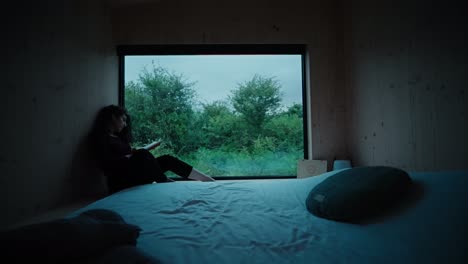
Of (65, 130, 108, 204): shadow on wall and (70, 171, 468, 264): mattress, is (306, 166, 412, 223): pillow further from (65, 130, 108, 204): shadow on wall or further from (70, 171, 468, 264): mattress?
(65, 130, 108, 204): shadow on wall

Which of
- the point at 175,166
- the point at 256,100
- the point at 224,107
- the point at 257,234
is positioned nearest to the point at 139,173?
the point at 175,166

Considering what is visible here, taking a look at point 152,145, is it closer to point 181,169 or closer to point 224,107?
point 181,169

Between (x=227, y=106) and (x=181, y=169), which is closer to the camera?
(x=181, y=169)

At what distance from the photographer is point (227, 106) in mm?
2799

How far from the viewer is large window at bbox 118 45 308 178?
109 inches

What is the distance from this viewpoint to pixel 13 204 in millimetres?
1428

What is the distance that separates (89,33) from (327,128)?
8.39ft

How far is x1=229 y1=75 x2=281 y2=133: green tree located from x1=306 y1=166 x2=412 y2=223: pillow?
5.71 feet

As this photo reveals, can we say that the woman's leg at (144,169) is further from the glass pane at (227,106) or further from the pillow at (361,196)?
the pillow at (361,196)

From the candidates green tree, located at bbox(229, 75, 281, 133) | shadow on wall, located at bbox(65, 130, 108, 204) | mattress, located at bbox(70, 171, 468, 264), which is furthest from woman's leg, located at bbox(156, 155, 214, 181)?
mattress, located at bbox(70, 171, 468, 264)

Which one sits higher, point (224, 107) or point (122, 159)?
point (224, 107)

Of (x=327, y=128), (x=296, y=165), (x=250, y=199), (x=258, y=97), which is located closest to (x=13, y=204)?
(x=250, y=199)

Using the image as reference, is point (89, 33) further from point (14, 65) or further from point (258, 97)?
point (258, 97)

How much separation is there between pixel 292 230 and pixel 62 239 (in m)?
0.70
